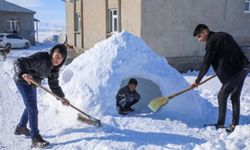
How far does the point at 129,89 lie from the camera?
6559 millimetres

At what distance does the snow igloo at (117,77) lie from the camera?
6.05 m

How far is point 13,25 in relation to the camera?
109 ft

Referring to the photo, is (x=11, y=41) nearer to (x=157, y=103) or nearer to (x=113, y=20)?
(x=113, y=20)

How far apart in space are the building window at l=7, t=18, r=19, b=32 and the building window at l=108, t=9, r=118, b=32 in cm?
1921

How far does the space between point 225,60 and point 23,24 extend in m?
30.9

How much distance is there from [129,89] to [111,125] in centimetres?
119

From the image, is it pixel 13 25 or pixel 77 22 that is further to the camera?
pixel 13 25

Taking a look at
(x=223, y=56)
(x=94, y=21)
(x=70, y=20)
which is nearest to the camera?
(x=223, y=56)

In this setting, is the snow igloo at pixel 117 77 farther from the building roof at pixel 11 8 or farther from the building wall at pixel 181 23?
the building roof at pixel 11 8

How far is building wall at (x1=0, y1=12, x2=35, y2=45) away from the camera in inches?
1280

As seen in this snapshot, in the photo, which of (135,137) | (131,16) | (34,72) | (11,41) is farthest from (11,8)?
(135,137)

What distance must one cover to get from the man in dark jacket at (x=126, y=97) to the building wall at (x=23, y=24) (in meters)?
28.3

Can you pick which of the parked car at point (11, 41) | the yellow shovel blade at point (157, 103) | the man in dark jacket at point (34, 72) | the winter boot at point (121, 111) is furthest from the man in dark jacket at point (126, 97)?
the parked car at point (11, 41)

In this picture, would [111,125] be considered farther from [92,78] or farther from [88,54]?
[88,54]
